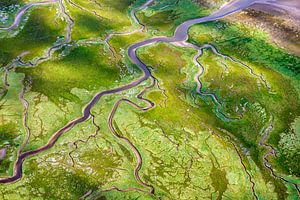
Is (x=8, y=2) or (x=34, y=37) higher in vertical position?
(x=8, y=2)

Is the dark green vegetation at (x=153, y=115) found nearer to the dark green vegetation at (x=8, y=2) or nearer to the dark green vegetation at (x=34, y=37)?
the dark green vegetation at (x=34, y=37)

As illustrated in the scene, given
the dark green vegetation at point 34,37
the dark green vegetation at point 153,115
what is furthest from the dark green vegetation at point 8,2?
the dark green vegetation at point 153,115

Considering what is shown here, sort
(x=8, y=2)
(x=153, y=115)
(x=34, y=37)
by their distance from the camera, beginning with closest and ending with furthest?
1. (x=153, y=115)
2. (x=34, y=37)
3. (x=8, y=2)

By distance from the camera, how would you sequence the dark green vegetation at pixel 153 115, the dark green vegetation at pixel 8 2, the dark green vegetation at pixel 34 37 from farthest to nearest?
the dark green vegetation at pixel 8 2 → the dark green vegetation at pixel 34 37 → the dark green vegetation at pixel 153 115

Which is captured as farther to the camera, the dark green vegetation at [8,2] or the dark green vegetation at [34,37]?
the dark green vegetation at [8,2]

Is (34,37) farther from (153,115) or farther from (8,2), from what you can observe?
(153,115)

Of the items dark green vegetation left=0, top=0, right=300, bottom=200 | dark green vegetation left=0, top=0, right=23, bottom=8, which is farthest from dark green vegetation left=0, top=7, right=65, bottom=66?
dark green vegetation left=0, top=0, right=23, bottom=8

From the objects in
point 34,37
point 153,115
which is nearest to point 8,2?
point 34,37

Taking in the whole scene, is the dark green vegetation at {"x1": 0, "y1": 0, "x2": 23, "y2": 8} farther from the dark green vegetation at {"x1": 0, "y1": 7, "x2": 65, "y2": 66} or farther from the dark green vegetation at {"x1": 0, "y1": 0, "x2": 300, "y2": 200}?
the dark green vegetation at {"x1": 0, "y1": 0, "x2": 300, "y2": 200}

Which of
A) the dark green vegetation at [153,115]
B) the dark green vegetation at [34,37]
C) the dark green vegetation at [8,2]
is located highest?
the dark green vegetation at [8,2]
